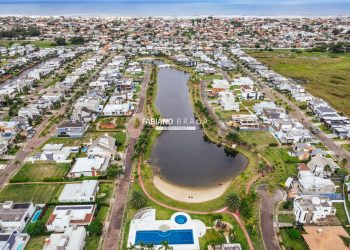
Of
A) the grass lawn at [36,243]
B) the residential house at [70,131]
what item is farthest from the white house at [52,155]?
the grass lawn at [36,243]

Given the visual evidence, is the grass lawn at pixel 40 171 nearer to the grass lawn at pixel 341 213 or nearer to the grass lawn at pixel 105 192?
the grass lawn at pixel 105 192

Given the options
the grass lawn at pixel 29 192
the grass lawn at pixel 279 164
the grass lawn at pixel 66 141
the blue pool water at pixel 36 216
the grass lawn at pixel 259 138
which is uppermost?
the grass lawn at pixel 259 138

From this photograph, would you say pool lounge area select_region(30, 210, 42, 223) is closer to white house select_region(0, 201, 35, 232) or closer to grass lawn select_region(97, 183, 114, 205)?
white house select_region(0, 201, 35, 232)

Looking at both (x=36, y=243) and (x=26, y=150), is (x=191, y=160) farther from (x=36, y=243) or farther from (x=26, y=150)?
(x=26, y=150)

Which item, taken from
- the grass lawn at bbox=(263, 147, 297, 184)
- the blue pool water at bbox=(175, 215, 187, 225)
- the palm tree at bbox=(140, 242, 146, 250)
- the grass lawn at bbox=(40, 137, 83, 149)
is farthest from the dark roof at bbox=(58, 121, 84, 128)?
the grass lawn at bbox=(263, 147, 297, 184)

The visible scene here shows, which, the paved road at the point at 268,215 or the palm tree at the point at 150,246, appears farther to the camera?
the paved road at the point at 268,215
